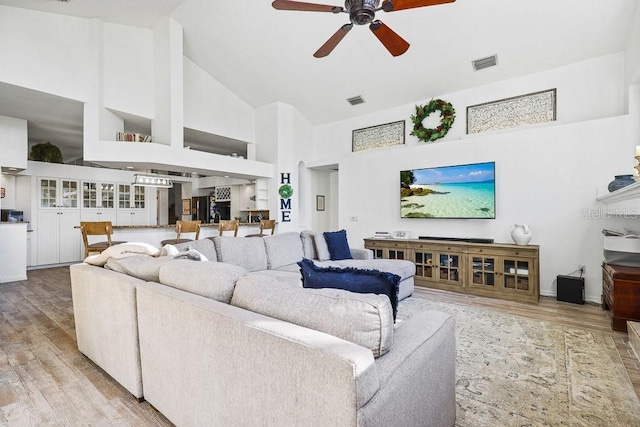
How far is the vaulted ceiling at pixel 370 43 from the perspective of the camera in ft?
12.8

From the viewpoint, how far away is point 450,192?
202 inches

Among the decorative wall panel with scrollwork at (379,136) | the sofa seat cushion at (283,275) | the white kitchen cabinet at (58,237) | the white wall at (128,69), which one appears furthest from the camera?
the white kitchen cabinet at (58,237)

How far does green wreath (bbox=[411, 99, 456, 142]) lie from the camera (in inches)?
210

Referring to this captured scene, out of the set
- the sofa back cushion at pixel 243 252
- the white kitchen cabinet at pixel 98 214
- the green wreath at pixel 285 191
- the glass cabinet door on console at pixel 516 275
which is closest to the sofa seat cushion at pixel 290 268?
the sofa back cushion at pixel 243 252

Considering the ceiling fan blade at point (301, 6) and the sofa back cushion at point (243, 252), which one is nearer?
the ceiling fan blade at point (301, 6)

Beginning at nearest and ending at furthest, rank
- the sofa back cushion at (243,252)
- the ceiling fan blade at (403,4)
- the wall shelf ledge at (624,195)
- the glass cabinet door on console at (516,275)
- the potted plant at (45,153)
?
the ceiling fan blade at (403,4)
the wall shelf ledge at (624,195)
the sofa back cushion at (243,252)
the glass cabinet door on console at (516,275)
the potted plant at (45,153)

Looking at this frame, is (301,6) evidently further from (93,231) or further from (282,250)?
(93,231)

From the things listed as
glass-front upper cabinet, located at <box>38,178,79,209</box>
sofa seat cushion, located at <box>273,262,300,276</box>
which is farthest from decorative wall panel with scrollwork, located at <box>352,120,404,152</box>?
glass-front upper cabinet, located at <box>38,178,79,209</box>

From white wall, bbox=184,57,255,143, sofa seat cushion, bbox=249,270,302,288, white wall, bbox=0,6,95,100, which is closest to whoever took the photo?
sofa seat cushion, bbox=249,270,302,288

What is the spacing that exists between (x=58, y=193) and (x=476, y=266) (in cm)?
838

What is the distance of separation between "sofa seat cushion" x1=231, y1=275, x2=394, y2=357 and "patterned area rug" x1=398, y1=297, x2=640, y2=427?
1.08 meters

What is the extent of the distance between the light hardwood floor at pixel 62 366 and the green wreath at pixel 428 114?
2770 mm

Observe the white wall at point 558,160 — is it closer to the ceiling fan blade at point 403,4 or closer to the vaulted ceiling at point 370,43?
the vaulted ceiling at point 370,43

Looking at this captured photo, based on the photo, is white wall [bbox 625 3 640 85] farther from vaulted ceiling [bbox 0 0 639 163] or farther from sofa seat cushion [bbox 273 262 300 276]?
sofa seat cushion [bbox 273 262 300 276]
